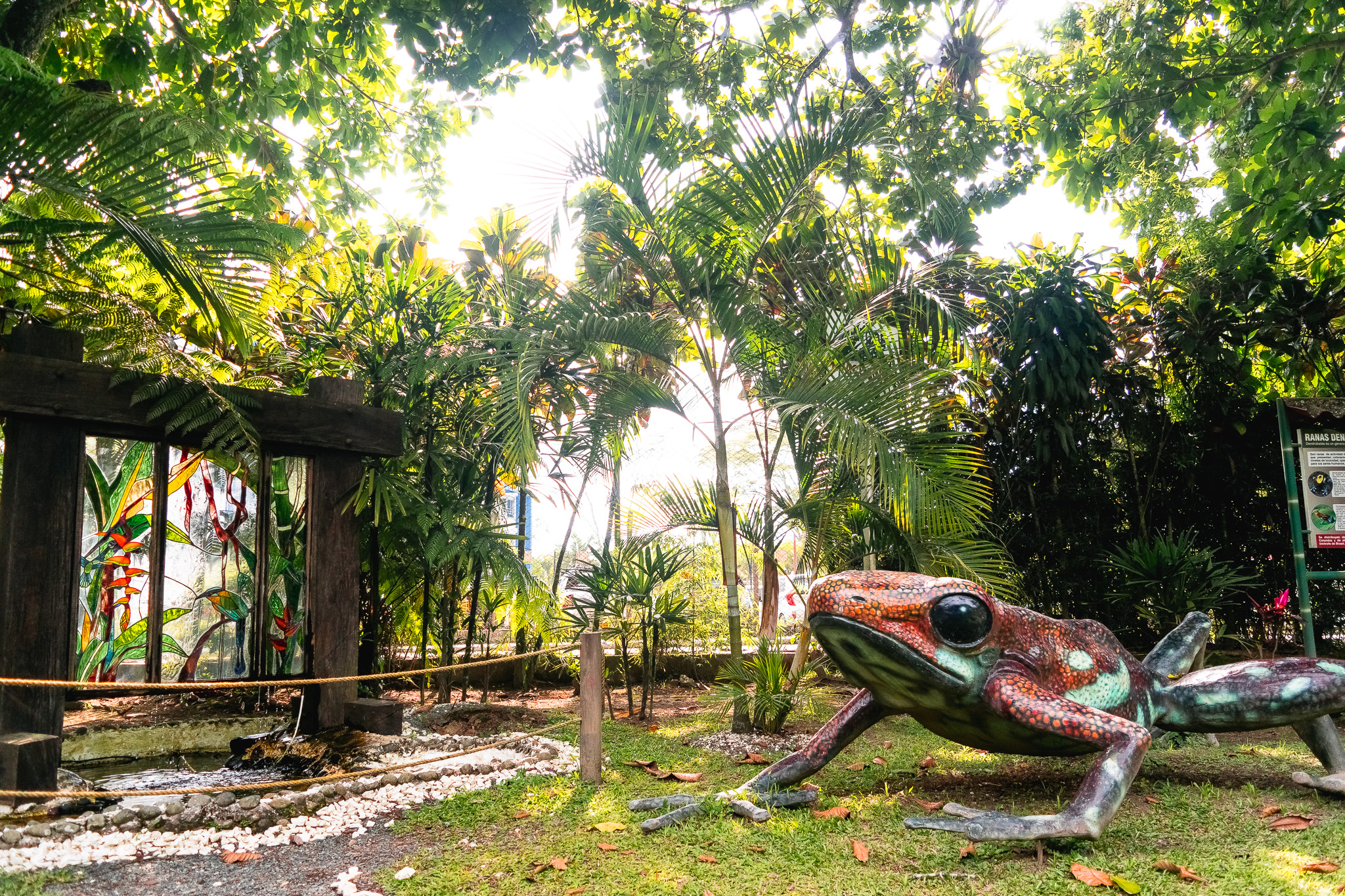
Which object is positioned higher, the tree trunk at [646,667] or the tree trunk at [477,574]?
the tree trunk at [477,574]

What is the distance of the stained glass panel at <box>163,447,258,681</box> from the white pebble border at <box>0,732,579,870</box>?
1.50 meters

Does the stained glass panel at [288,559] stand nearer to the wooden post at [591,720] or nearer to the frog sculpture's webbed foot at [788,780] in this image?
the wooden post at [591,720]

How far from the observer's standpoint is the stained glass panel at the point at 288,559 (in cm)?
526

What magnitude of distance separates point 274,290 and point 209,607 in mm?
2189

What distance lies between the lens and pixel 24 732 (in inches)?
155

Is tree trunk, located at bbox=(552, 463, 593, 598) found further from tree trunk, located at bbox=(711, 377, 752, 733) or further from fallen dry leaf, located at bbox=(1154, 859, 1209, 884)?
fallen dry leaf, located at bbox=(1154, 859, 1209, 884)

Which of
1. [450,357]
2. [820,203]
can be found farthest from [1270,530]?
[450,357]

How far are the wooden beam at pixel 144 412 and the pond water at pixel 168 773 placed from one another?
6.21 feet

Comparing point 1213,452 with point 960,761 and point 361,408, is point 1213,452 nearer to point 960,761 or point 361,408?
point 960,761

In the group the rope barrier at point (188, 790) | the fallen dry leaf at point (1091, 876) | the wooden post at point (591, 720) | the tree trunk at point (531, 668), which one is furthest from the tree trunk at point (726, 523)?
the fallen dry leaf at point (1091, 876)

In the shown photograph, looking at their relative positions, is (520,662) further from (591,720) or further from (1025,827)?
(1025,827)

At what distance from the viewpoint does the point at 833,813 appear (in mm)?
3623

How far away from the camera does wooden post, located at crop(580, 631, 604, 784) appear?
4.32m

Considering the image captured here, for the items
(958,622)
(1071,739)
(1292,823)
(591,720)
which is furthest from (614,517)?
(1292,823)
